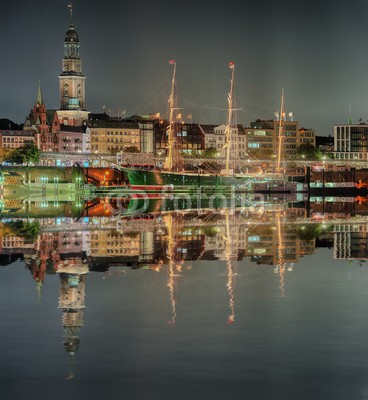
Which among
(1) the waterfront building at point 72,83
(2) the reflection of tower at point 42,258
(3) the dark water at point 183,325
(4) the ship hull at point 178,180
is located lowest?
(3) the dark water at point 183,325

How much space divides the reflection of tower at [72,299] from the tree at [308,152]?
171 metres

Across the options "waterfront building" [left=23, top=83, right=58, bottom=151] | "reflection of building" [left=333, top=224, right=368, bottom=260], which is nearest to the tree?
"waterfront building" [left=23, top=83, right=58, bottom=151]

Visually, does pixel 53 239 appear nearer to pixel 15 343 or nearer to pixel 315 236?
pixel 315 236

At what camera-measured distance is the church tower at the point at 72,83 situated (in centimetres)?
18875

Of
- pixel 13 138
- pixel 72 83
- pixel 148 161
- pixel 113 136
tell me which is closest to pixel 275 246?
pixel 148 161

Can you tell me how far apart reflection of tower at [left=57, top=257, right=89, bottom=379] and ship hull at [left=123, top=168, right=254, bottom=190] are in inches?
3487

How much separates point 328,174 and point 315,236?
97.0m

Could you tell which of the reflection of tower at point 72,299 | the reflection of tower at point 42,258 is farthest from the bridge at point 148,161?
the reflection of tower at point 72,299

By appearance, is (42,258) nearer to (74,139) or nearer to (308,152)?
(74,139)

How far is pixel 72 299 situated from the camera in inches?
628

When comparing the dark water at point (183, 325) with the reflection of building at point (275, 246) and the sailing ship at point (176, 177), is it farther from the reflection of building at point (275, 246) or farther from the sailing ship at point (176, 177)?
the sailing ship at point (176, 177)

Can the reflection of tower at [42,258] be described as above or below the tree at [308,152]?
below

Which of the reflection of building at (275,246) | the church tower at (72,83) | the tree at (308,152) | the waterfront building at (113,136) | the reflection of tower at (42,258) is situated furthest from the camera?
the tree at (308,152)

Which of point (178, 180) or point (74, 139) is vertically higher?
point (74, 139)
